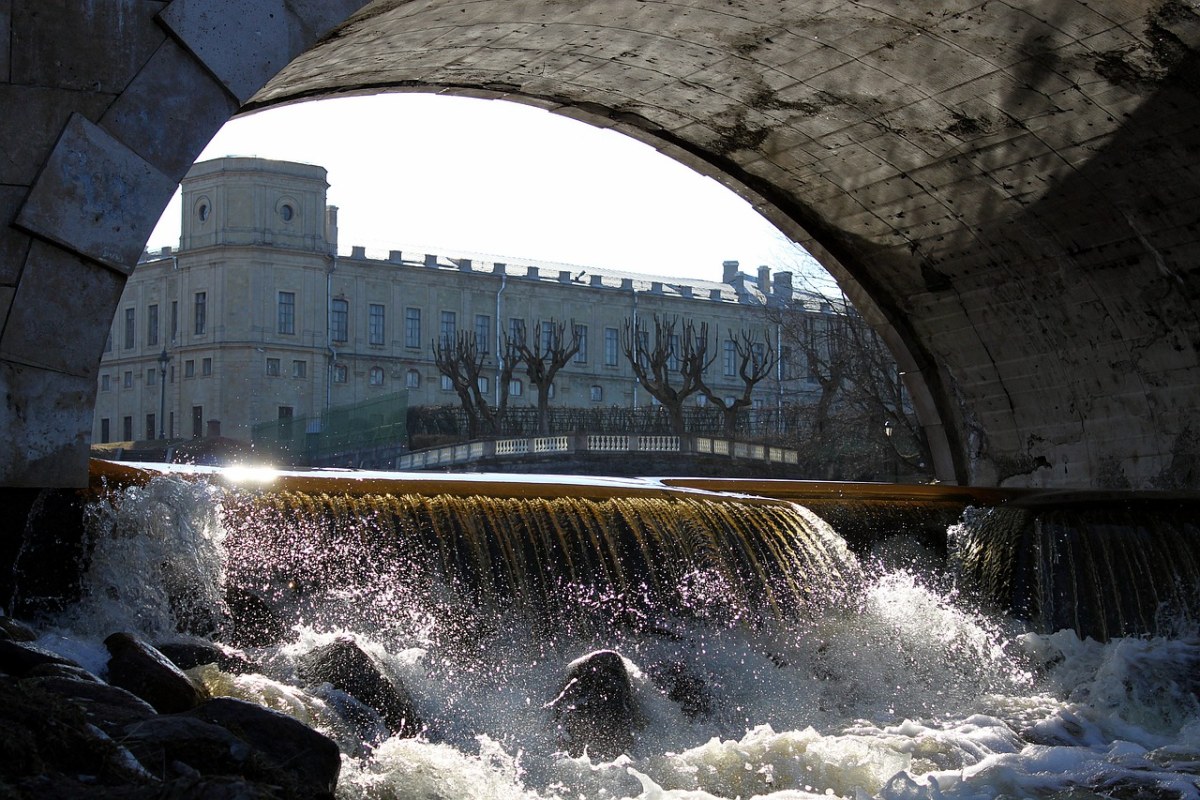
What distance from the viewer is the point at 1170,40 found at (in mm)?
9375

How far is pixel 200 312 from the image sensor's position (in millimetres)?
56719

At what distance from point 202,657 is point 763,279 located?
6358 centimetres

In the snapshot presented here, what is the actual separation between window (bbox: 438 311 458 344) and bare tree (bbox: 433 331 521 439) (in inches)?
7.6

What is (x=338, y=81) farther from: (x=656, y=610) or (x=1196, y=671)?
(x=1196, y=671)

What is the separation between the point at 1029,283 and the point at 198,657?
815 cm

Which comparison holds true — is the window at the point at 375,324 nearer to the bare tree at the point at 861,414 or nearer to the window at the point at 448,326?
the window at the point at 448,326

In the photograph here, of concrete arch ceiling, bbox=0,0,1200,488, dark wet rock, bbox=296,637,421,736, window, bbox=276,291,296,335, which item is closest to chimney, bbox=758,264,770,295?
window, bbox=276,291,296,335

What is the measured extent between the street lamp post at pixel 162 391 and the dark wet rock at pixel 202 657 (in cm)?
5122

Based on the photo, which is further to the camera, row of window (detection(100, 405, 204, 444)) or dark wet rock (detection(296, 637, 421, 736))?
row of window (detection(100, 405, 204, 444))

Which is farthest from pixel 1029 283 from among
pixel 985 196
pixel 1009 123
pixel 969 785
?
pixel 969 785

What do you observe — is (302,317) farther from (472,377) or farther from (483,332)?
(472,377)

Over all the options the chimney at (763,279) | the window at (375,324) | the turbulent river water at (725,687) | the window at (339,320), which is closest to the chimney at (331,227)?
the window at (339,320)

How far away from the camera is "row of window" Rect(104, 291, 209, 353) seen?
186 ft

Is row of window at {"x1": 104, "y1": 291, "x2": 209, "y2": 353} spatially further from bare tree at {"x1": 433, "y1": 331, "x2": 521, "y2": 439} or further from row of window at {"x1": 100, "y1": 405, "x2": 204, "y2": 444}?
bare tree at {"x1": 433, "y1": 331, "x2": 521, "y2": 439}
